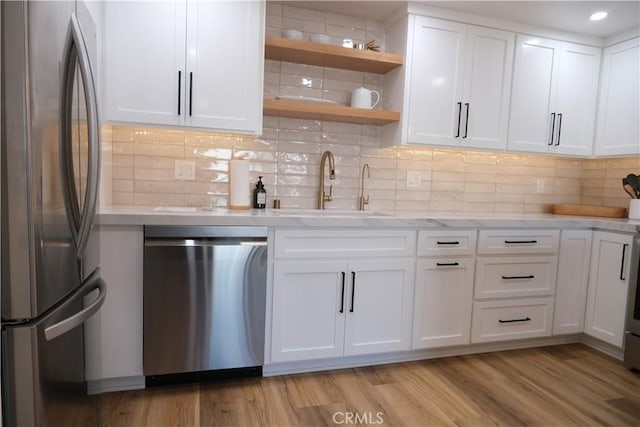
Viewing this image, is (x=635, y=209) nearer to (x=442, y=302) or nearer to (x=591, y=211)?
(x=591, y=211)

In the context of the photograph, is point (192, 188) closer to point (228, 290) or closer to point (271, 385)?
point (228, 290)

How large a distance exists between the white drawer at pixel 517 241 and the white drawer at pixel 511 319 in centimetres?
34

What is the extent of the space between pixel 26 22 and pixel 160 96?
1228 mm

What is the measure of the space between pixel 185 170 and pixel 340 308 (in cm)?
127

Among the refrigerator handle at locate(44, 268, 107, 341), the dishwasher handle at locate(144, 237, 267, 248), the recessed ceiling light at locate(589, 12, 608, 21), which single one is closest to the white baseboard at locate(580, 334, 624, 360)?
the recessed ceiling light at locate(589, 12, 608, 21)

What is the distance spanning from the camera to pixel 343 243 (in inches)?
87.6

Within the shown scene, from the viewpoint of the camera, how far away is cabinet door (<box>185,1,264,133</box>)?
2191mm

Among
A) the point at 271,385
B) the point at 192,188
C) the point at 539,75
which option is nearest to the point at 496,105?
the point at 539,75

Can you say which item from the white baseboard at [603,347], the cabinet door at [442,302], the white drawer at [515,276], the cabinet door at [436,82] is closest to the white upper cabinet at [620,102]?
the white drawer at [515,276]

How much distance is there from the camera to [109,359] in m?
1.96

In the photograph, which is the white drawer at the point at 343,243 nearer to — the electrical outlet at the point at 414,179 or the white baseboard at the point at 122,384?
the electrical outlet at the point at 414,179

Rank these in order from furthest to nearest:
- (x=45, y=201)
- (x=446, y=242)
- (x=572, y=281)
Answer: (x=572, y=281), (x=446, y=242), (x=45, y=201)

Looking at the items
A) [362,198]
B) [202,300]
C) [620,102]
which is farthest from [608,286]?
[202,300]

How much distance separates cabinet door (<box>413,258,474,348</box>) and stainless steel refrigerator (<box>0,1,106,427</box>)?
5.74 ft
